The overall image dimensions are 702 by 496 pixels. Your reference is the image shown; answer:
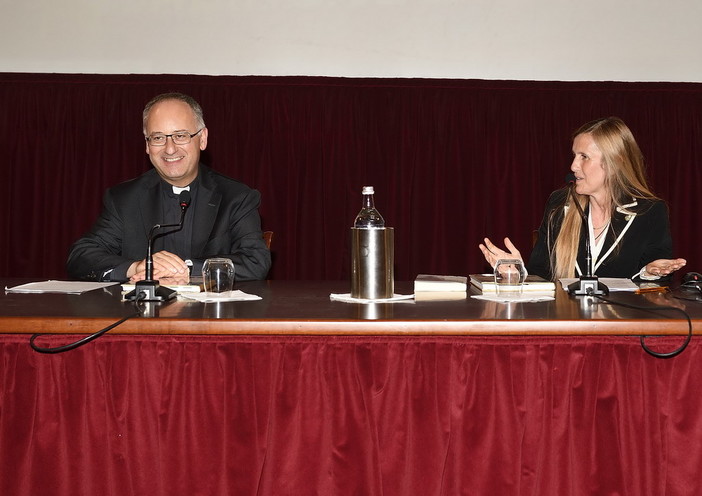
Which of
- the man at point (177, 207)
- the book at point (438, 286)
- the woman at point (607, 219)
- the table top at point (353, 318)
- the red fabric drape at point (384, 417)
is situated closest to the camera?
the table top at point (353, 318)

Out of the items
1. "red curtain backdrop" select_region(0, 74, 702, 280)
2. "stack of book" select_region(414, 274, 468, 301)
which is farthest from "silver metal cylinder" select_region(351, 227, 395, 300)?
"red curtain backdrop" select_region(0, 74, 702, 280)

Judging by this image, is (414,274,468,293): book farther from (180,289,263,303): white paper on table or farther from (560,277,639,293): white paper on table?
(180,289,263,303): white paper on table

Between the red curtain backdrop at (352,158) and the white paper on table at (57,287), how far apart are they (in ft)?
9.10

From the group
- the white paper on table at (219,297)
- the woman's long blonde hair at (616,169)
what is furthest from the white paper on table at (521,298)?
the woman's long blonde hair at (616,169)

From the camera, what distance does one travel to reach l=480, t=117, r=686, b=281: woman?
2.91m

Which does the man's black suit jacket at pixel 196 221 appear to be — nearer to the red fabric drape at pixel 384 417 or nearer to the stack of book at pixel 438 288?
the stack of book at pixel 438 288

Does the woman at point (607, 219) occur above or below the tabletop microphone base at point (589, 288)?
above

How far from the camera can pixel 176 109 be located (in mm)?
2814

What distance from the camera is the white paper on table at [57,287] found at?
2.11 metres

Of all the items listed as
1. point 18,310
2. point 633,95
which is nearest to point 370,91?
point 633,95

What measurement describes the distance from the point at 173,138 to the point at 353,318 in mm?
1544

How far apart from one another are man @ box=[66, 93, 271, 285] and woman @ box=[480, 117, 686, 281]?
122 cm

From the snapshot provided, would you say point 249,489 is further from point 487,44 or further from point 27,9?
point 27,9

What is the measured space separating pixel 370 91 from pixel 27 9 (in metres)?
2.39
